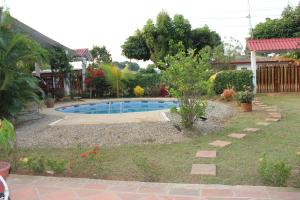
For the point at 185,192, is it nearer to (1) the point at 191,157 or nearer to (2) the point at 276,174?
(2) the point at 276,174

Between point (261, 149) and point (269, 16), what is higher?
point (269, 16)

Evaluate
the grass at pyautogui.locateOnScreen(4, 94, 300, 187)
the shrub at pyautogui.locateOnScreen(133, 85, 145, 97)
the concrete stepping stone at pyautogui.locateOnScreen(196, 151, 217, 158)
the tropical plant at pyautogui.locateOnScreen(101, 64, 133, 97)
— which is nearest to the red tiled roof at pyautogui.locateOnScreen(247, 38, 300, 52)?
the shrub at pyautogui.locateOnScreen(133, 85, 145, 97)

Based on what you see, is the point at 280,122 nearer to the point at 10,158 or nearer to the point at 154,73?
the point at 10,158

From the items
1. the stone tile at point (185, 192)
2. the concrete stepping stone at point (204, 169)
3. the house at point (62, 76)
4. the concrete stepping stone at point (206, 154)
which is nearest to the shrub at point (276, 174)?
the concrete stepping stone at point (204, 169)

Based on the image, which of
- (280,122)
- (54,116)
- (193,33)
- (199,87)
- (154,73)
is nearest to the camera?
(199,87)

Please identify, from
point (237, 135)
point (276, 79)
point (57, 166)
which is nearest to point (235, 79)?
point (276, 79)

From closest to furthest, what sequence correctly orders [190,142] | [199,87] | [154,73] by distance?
[190,142], [199,87], [154,73]

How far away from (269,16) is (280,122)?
25351mm

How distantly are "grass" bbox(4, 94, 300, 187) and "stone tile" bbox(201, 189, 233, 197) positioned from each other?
0.41m

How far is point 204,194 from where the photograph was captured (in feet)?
12.5

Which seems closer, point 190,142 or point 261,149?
point 261,149

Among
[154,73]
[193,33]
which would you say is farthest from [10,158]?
[193,33]

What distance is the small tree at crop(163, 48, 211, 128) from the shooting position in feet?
24.2

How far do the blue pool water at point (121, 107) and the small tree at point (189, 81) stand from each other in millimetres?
7136
